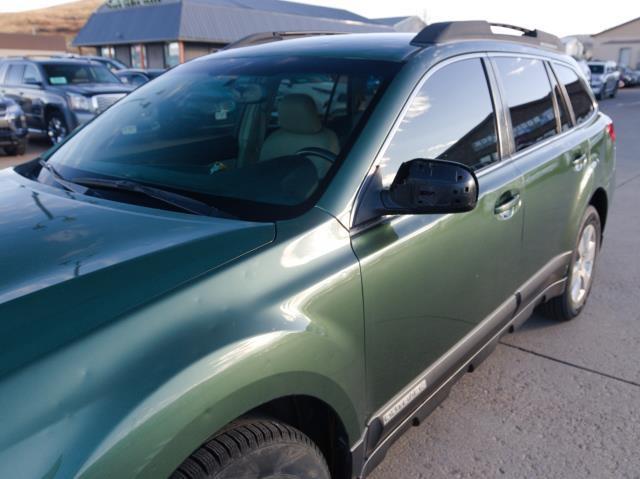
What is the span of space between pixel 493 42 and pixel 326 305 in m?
1.84

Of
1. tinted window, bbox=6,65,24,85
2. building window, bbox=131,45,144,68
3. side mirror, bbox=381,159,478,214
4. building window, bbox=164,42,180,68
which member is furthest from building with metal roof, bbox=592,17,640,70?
side mirror, bbox=381,159,478,214

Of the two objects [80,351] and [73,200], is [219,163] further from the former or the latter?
[80,351]

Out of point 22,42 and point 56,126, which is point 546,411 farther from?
point 22,42

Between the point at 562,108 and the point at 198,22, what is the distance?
112ft

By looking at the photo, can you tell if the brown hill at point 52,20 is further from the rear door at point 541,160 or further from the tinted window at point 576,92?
the rear door at point 541,160

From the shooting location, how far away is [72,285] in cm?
148

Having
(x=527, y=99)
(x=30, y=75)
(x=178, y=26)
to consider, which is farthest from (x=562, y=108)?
(x=178, y=26)

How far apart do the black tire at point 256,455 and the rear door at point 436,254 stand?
350mm

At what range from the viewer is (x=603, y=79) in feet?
88.3

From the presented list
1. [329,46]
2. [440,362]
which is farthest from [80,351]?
[329,46]

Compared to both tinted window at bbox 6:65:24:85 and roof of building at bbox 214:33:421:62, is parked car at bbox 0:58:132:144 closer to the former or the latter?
tinted window at bbox 6:65:24:85

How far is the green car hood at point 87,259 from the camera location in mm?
1318

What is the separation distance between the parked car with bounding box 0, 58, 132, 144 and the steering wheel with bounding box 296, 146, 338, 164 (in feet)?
31.6

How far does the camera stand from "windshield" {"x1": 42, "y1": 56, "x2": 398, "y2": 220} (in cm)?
205
